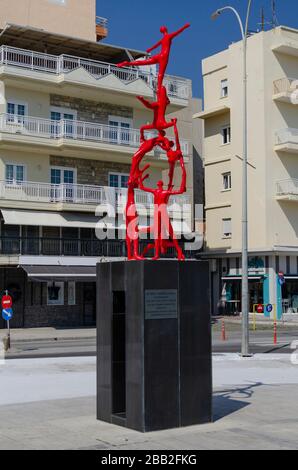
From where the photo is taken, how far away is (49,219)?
36094 millimetres

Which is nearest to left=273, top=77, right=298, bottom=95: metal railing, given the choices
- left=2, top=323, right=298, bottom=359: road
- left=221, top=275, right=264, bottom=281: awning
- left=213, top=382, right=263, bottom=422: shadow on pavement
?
left=221, top=275, right=264, bottom=281: awning

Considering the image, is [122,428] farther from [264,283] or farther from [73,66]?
[264,283]

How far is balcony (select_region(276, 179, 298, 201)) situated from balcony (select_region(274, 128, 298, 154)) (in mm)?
1982

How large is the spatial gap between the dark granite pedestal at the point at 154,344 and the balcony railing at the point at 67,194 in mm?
25069

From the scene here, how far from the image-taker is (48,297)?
36875 millimetres

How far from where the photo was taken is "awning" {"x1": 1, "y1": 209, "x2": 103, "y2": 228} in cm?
3462

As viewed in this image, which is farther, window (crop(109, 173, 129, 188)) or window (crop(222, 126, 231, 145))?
window (crop(222, 126, 231, 145))

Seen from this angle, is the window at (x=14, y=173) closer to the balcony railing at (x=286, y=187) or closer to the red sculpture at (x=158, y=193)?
the balcony railing at (x=286, y=187)

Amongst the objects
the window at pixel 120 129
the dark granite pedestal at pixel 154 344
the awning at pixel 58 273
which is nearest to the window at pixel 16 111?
the window at pixel 120 129

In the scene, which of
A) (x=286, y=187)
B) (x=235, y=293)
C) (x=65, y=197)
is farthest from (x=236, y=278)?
(x=65, y=197)

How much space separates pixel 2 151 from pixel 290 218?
19.3 meters

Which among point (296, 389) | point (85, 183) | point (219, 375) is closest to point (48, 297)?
point (85, 183)

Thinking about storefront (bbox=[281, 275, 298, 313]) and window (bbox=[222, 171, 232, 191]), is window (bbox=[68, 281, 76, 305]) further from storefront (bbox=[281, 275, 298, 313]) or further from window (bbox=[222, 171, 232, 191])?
window (bbox=[222, 171, 232, 191])
